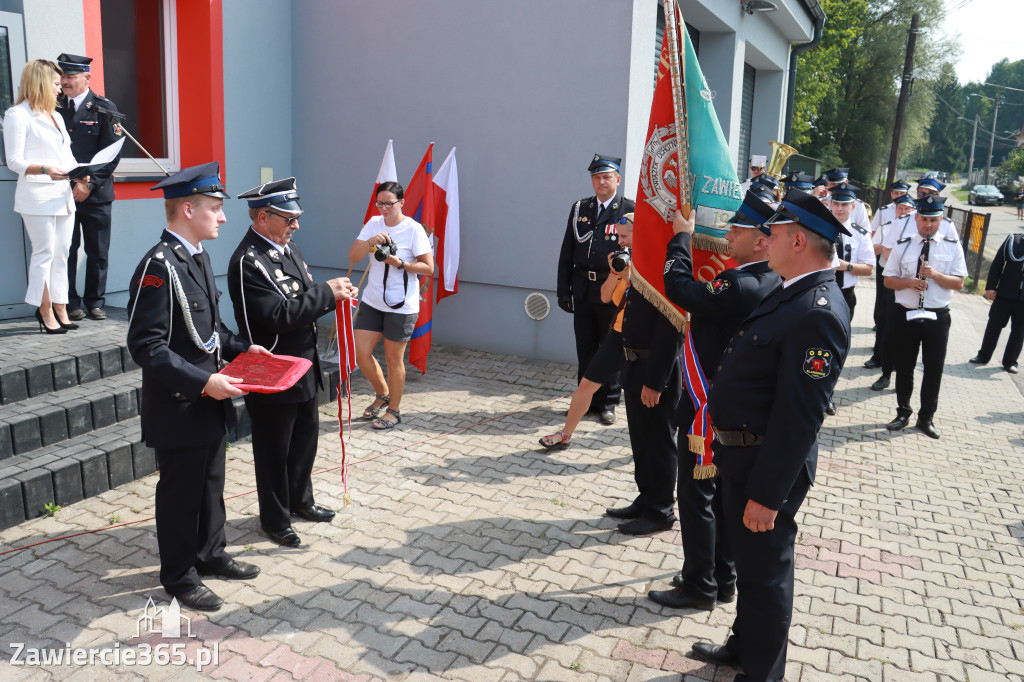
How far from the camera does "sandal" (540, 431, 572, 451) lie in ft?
21.0

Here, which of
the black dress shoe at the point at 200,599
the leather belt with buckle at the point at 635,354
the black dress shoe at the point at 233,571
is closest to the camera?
the black dress shoe at the point at 200,599

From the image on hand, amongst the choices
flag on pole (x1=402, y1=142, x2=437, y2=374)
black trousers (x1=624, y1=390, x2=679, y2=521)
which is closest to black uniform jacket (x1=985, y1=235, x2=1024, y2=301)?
flag on pole (x1=402, y1=142, x2=437, y2=374)

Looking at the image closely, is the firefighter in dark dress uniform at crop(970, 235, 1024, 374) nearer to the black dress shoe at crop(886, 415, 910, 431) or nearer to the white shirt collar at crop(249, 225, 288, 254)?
the black dress shoe at crop(886, 415, 910, 431)

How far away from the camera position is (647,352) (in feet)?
16.0

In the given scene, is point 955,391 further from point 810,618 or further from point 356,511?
point 356,511

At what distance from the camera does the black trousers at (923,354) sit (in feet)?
24.5

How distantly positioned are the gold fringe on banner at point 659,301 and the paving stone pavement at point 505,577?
145cm

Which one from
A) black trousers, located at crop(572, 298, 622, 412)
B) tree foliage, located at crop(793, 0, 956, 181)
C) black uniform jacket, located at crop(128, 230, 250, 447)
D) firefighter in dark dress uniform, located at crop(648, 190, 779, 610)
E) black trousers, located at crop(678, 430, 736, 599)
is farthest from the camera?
tree foliage, located at crop(793, 0, 956, 181)

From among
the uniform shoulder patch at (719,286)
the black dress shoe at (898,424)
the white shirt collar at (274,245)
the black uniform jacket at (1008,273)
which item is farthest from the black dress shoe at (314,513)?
the black uniform jacket at (1008,273)

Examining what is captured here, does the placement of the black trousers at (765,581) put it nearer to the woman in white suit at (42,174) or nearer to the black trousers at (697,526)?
the black trousers at (697,526)

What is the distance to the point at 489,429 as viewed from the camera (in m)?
6.90

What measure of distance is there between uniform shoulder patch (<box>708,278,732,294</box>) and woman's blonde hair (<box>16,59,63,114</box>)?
5.20 m

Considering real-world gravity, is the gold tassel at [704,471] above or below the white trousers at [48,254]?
below

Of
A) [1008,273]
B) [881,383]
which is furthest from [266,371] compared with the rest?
[1008,273]
